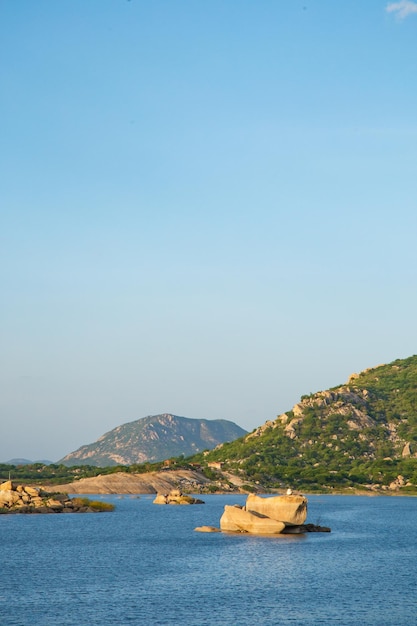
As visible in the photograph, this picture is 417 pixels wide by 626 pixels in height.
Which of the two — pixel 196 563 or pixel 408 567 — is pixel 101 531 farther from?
pixel 408 567

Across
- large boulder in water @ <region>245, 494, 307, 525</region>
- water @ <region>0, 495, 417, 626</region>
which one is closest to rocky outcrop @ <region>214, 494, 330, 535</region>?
large boulder in water @ <region>245, 494, 307, 525</region>

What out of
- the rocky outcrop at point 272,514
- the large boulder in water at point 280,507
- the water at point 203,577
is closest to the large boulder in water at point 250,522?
the rocky outcrop at point 272,514

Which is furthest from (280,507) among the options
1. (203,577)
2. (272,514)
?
(203,577)

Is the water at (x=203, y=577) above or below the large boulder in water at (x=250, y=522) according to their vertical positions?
below

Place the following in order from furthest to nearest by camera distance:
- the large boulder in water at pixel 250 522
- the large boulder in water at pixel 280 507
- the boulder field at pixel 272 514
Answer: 1. the large boulder in water at pixel 250 522
2. the boulder field at pixel 272 514
3. the large boulder in water at pixel 280 507

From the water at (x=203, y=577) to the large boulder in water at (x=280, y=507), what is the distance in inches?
127

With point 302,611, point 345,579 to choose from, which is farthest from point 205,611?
point 345,579

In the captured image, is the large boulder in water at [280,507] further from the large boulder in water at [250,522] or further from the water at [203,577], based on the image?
the water at [203,577]

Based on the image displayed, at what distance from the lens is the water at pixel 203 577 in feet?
242

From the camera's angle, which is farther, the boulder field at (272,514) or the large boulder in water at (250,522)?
the large boulder in water at (250,522)

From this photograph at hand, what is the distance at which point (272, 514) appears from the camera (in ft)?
438

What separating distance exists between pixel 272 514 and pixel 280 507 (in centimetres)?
172

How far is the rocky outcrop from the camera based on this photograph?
132 meters

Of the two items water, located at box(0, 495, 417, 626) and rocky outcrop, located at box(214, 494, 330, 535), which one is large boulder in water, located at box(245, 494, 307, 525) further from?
water, located at box(0, 495, 417, 626)
